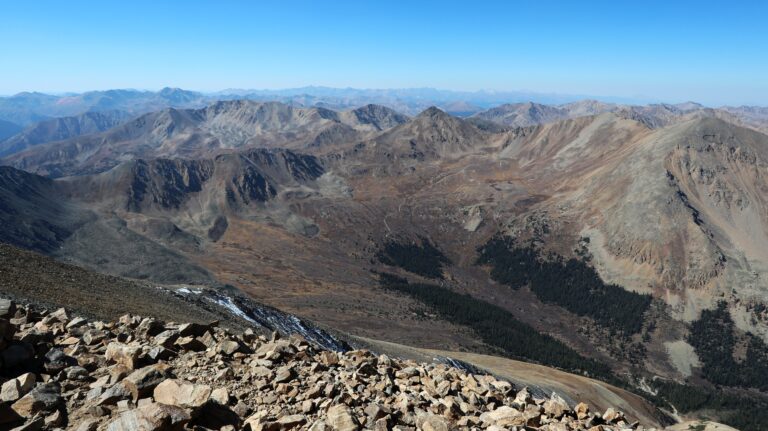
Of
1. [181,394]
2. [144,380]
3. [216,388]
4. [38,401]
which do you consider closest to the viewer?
[38,401]

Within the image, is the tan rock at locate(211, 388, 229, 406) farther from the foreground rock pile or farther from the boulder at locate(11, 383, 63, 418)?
the boulder at locate(11, 383, 63, 418)

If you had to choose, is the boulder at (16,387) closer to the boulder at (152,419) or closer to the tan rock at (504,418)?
the boulder at (152,419)

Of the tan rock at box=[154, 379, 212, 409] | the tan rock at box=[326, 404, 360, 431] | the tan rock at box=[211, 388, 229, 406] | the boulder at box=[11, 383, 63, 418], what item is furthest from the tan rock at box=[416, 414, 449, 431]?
the boulder at box=[11, 383, 63, 418]

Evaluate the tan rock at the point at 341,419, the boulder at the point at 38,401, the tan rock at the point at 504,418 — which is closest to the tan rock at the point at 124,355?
the boulder at the point at 38,401

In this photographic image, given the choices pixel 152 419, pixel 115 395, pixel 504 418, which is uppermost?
pixel 152 419

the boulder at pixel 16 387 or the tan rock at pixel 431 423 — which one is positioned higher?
the boulder at pixel 16 387

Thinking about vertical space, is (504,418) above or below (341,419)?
below

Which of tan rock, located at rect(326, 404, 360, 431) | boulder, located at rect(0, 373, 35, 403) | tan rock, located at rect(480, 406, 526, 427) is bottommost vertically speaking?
tan rock, located at rect(480, 406, 526, 427)

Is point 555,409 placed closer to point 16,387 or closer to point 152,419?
point 152,419

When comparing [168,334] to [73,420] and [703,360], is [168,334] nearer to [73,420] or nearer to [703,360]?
[73,420]

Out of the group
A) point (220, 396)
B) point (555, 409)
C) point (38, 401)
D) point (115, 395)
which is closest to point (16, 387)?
point (38, 401)
